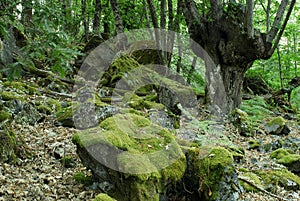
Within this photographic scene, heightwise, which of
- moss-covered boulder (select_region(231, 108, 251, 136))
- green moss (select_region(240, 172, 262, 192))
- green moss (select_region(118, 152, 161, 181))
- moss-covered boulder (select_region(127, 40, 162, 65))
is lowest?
green moss (select_region(240, 172, 262, 192))

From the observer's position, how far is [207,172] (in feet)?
14.5

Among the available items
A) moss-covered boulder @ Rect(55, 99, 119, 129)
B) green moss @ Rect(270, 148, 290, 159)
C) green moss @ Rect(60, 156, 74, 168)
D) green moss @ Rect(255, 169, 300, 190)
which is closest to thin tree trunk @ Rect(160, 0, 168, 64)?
moss-covered boulder @ Rect(55, 99, 119, 129)

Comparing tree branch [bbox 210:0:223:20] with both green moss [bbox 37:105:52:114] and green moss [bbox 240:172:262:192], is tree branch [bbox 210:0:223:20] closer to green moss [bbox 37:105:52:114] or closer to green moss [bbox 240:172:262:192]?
green moss [bbox 240:172:262:192]

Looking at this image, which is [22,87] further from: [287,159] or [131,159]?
[287,159]

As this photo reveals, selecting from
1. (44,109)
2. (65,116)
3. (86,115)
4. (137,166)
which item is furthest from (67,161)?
(44,109)

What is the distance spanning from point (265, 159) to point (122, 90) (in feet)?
16.8

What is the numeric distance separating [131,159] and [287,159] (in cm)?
424

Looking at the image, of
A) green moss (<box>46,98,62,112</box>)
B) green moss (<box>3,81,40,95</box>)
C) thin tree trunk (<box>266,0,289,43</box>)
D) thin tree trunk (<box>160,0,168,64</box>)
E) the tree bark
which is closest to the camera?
green moss (<box>46,98,62,112</box>)

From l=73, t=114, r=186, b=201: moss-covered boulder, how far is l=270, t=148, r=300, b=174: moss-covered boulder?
127 inches

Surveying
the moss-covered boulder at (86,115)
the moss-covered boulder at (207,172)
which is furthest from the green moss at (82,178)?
the moss-covered boulder at (86,115)

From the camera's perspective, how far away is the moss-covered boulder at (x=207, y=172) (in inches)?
171

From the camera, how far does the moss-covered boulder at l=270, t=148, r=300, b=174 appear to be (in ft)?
20.7

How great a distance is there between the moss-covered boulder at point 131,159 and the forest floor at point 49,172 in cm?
51

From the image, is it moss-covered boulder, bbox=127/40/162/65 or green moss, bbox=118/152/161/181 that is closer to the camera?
green moss, bbox=118/152/161/181
